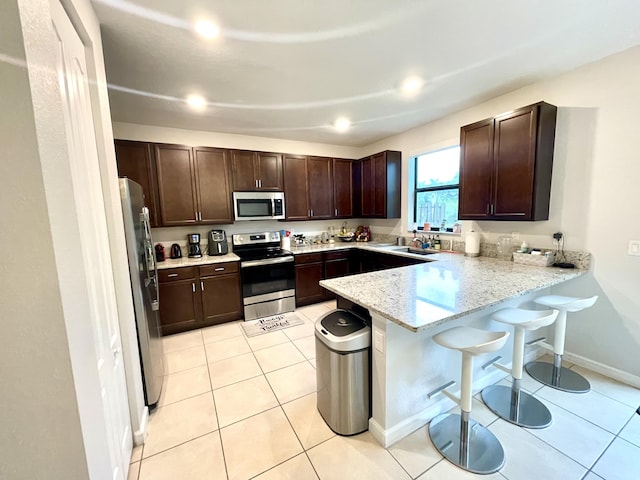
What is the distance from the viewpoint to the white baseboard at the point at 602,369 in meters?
2.10

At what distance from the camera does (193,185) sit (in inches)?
135

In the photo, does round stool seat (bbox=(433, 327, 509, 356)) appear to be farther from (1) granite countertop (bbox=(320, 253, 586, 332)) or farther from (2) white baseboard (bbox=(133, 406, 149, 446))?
(2) white baseboard (bbox=(133, 406, 149, 446))

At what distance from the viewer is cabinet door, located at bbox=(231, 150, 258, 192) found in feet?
12.1

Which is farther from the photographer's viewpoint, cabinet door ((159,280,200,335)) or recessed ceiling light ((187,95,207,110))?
cabinet door ((159,280,200,335))

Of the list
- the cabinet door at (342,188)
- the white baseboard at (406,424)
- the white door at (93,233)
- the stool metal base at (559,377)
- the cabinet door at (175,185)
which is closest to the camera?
the white door at (93,233)

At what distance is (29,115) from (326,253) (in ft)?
12.1

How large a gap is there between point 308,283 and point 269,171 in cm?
185

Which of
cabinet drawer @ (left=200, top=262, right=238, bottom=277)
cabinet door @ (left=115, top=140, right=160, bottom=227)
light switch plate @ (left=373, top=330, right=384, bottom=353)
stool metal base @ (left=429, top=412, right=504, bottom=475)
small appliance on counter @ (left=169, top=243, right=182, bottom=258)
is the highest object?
cabinet door @ (left=115, top=140, right=160, bottom=227)

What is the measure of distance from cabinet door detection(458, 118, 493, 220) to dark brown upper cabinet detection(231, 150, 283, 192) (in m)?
2.55

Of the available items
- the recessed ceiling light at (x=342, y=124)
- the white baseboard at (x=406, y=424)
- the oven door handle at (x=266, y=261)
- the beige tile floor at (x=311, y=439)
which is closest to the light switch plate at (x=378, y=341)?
the white baseboard at (x=406, y=424)

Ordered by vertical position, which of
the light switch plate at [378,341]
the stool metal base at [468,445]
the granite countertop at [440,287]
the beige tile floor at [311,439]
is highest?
the granite countertop at [440,287]

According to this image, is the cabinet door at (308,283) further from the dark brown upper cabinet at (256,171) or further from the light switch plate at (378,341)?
the light switch plate at (378,341)

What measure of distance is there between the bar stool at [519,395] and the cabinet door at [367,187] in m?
2.78

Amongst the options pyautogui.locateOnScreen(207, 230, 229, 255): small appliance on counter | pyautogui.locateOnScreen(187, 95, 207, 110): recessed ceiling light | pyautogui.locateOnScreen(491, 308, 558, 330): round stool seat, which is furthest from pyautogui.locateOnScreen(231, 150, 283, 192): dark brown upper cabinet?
pyautogui.locateOnScreen(491, 308, 558, 330): round stool seat
